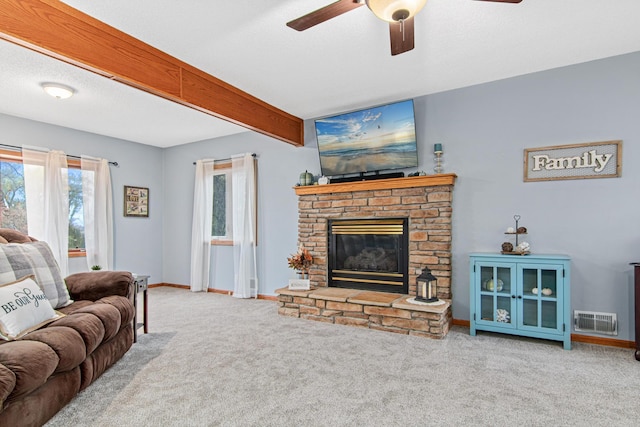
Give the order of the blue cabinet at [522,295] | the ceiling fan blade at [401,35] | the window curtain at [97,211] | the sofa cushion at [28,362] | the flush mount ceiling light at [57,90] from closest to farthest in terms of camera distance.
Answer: the sofa cushion at [28,362] → the ceiling fan blade at [401,35] → the blue cabinet at [522,295] → the flush mount ceiling light at [57,90] → the window curtain at [97,211]

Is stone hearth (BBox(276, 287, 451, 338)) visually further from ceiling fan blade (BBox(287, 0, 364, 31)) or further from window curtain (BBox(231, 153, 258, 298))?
ceiling fan blade (BBox(287, 0, 364, 31))

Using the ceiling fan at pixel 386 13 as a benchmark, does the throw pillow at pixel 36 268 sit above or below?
below

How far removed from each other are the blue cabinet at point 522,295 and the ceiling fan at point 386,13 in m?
2.17

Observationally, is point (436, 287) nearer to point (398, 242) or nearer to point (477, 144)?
point (398, 242)

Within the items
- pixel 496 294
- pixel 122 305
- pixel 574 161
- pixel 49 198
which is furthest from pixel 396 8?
pixel 49 198

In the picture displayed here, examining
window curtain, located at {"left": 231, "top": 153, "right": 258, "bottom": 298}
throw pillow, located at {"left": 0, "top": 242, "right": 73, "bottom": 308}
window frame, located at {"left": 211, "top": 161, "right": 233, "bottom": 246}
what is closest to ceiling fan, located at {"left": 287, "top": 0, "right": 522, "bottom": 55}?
throw pillow, located at {"left": 0, "top": 242, "right": 73, "bottom": 308}

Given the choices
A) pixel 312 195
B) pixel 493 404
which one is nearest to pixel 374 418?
pixel 493 404

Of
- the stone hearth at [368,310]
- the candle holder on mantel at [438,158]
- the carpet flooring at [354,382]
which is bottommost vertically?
the carpet flooring at [354,382]

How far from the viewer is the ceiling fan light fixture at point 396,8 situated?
184 centimetres

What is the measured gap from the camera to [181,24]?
2469 mm

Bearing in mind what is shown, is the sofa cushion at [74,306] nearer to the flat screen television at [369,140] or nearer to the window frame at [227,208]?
the window frame at [227,208]

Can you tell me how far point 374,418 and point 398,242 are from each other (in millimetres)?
2319

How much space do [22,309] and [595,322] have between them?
169 inches

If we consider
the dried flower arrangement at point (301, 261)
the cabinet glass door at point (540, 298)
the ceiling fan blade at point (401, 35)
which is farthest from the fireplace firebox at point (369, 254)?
the ceiling fan blade at point (401, 35)
